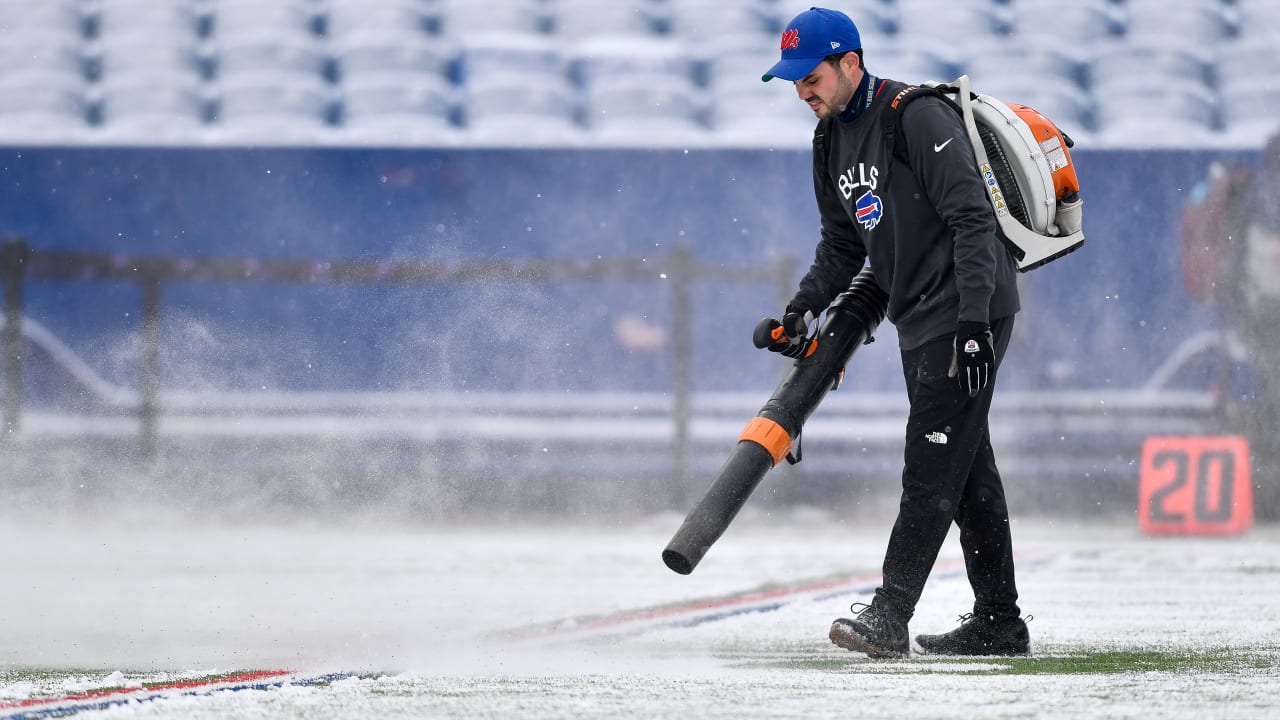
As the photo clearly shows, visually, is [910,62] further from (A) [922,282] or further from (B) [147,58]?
(A) [922,282]

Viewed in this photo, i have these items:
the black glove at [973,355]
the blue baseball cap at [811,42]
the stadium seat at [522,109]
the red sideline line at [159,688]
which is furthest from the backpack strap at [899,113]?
the stadium seat at [522,109]

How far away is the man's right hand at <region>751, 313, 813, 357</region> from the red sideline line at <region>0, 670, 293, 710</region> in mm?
1121

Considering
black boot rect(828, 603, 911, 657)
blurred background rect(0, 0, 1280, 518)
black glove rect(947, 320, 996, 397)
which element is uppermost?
blurred background rect(0, 0, 1280, 518)

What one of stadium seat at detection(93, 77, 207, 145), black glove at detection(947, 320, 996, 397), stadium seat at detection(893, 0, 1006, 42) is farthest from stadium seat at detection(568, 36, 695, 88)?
black glove at detection(947, 320, 996, 397)

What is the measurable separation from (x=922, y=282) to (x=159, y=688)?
1553 millimetres

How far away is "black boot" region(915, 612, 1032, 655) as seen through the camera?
3342 millimetres

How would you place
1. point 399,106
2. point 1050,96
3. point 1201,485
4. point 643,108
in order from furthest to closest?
point 1050,96 < point 643,108 < point 399,106 < point 1201,485

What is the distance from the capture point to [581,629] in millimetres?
3795

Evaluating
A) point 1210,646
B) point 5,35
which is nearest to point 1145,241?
point 1210,646

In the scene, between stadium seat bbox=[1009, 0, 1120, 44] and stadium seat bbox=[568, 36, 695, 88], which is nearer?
stadium seat bbox=[568, 36, 695, 88]

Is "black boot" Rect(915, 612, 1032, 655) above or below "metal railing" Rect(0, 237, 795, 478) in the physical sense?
below

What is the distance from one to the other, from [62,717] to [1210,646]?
2.19 metres

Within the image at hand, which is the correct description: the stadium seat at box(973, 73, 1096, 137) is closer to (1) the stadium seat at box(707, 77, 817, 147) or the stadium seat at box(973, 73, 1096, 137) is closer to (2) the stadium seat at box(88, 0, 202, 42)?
(1) the stadium seat at box(707, 77, 817, 147)

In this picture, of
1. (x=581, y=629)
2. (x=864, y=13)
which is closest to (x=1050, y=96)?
(x=864, y=13)
